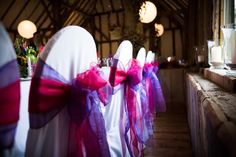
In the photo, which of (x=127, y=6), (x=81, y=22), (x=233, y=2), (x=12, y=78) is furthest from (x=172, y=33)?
(x=12, y=78)

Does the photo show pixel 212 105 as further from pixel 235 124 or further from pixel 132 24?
pixel 132 24

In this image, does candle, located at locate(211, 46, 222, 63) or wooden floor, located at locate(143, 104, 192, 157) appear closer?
candle, located at locate(211, 46, 222, 63)

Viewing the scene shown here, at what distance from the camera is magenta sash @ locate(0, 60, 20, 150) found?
683mm

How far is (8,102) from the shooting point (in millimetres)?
705

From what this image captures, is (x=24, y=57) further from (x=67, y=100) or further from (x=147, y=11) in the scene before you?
(x=147, y=11)

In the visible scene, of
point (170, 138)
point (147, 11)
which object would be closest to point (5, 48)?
point (170, 138)

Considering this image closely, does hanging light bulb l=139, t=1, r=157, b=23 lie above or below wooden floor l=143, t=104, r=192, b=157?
above

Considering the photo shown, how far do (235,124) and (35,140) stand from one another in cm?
79

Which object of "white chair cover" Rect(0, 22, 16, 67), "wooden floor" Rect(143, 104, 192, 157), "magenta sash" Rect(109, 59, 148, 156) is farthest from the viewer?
"wooden floor" Rect(143, 104, 192, 157)

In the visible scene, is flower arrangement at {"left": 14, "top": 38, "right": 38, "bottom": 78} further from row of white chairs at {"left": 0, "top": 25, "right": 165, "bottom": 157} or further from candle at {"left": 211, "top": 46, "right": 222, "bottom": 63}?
candle at {"left": 211, "top": 46, "right": 222, "bottom": 63}

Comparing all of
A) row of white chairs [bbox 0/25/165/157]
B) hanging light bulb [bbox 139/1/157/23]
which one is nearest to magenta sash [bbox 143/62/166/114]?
hanging light bulb [bbox 139/1/157/23]

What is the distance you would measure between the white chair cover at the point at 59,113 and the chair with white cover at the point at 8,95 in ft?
0.94

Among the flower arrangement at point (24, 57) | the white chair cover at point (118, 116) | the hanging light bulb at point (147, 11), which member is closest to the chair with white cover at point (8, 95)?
the white chair cover at point (118, 116)

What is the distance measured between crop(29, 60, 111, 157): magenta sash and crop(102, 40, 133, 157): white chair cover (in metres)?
0.42
